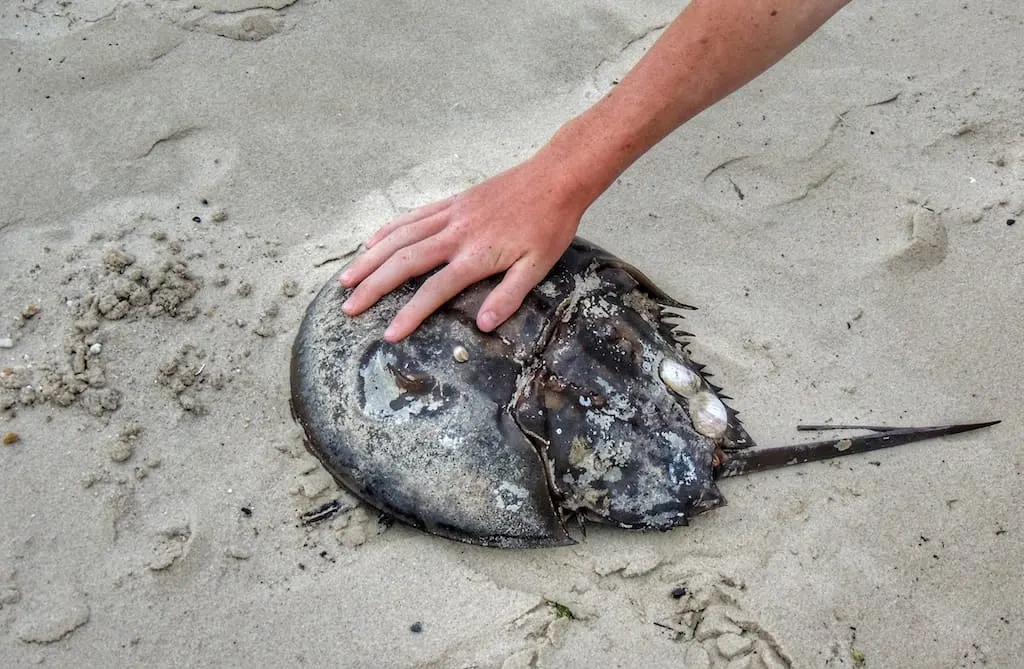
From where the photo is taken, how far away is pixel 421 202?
107 inches

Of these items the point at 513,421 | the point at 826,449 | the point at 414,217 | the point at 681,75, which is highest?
the point at 681,75

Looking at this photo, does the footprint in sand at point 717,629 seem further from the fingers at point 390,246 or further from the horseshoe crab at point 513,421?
the fingers at point 390,246

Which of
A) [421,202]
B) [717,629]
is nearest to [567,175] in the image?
[421,202]

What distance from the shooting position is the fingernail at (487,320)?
6.25ft

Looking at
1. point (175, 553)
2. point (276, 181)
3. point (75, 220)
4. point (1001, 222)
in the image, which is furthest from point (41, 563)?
point (1001, 222)

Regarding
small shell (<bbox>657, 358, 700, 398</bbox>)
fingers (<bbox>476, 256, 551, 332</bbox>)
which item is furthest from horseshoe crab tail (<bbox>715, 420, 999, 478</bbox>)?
fingers (<bbox>476, 256, 551, 332</bbox>)

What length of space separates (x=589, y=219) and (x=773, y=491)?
1.08 metres

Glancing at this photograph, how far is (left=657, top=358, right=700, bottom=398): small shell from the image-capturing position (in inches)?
80.4

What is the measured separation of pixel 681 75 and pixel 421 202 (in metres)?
1.09

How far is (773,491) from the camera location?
214cm

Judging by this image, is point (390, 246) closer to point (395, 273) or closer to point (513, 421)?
point (395, 273)

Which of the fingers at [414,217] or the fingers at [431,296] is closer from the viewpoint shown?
the fingers at [431,296]

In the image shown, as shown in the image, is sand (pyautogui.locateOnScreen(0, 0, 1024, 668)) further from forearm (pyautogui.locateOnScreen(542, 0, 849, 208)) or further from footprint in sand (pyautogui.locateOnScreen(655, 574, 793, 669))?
forearm (pyautogui.locateOnScreen(542, 0, 849, 208))

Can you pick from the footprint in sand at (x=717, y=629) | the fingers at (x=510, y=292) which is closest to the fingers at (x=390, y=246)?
the fingers at (x=510, y=292)
